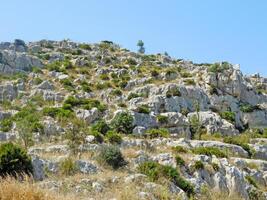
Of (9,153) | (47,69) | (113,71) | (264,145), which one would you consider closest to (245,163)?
(264,145)

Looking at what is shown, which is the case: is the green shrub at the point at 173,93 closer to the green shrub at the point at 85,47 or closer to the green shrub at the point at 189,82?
the green shrub at the point at 189,82

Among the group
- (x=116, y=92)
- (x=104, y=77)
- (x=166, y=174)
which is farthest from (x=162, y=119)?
(x=166, y=174)

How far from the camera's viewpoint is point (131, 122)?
3519 cm

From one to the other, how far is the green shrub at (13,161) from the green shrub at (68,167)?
4.96ft

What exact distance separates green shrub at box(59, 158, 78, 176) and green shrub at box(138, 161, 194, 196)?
328cm

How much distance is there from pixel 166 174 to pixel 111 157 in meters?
2.73

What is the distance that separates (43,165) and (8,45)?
51.1 metres

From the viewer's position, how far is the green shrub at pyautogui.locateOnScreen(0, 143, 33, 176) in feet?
53.1

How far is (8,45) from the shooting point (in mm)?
65562

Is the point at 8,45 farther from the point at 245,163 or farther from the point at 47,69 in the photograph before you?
the point at 245,163

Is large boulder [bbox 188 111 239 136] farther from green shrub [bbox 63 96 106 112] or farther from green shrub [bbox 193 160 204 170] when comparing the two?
green shrub [bbox 193 160 204 170]

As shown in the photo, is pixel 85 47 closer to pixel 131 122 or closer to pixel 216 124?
pixel 216 124

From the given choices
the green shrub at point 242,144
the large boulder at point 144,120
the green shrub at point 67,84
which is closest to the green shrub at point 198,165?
the green shrub at point 242,144

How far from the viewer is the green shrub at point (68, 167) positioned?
17.9 m
